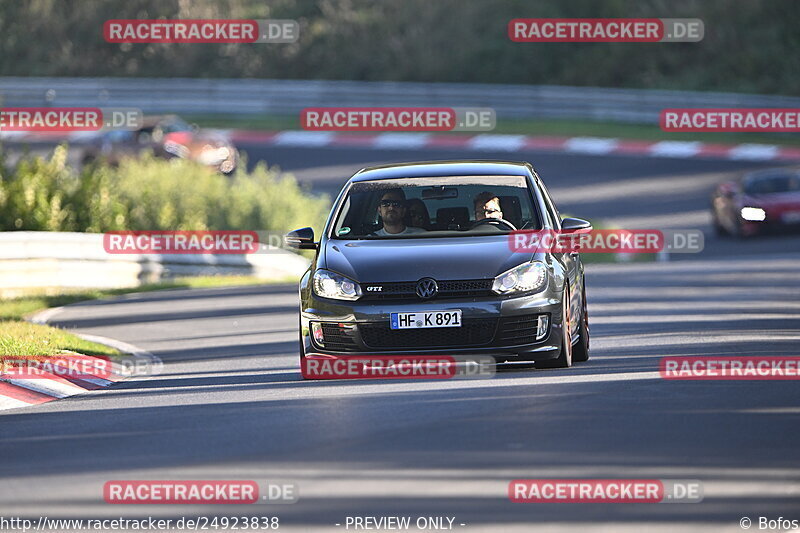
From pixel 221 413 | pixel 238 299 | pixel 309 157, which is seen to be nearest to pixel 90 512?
pixel 221 413

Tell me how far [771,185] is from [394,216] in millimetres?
19960

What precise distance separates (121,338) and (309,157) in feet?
79.9

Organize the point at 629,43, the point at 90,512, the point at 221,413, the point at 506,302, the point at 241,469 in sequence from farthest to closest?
the point at 629,43, the point at 506,302, the point at 221,413, the point at 241,469, the point at 90,512

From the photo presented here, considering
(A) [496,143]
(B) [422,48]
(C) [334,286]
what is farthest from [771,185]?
(B) [422,48]

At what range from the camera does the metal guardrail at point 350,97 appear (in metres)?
42.3

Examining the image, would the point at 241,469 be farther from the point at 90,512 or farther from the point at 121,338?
the point at 121,338

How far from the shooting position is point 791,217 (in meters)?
31.2

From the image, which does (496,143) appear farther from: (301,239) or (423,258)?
(423,258)

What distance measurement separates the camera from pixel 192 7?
5538 cm

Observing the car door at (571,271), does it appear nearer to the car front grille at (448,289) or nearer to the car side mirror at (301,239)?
the car front grille at (448,289)

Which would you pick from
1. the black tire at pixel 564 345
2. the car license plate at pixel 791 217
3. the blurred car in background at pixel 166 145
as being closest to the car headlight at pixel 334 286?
the black tire at pixel 564 345

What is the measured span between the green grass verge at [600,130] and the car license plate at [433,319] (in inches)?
1198

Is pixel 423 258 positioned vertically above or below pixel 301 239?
below

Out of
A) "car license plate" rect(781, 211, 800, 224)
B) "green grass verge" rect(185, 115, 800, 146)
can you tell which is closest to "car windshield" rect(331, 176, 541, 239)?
"car license plate" rect(781, 211, 800, 224)
